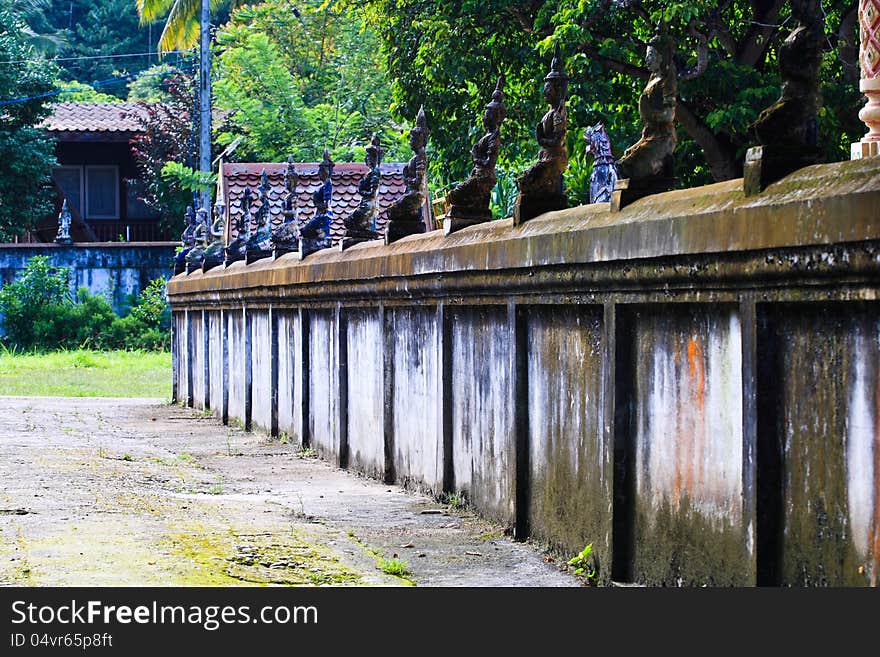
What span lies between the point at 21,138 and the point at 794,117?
3390cm

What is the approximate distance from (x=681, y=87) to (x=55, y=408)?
371 inches

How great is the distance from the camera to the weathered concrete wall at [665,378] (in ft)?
15.8

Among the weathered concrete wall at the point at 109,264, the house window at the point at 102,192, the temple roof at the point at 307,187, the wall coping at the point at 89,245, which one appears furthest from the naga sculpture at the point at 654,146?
the house window at the point at 102,192

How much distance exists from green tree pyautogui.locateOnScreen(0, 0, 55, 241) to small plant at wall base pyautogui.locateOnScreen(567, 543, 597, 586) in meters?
31.9

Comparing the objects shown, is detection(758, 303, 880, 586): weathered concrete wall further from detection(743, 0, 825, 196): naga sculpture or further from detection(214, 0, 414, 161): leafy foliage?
detection(214, 0, 414, 161): leafy foliage

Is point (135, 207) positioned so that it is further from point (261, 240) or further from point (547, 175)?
point (547, 175)

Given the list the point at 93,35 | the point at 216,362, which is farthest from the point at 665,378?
the point at 93,35

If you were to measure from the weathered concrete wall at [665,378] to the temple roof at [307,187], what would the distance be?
1601 centimetres

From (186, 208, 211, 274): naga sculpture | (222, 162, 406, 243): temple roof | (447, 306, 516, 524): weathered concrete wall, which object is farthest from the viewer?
(222, 162, 406, 243): temple roof

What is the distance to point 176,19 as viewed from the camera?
3975 centimetres

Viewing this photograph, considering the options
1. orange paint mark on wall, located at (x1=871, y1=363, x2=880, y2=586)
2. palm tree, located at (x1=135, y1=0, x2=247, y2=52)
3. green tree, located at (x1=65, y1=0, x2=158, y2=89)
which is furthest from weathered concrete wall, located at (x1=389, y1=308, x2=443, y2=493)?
green tree, located at (x1=65, y1=0, x2=158, y2=89)

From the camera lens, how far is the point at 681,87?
755 inches

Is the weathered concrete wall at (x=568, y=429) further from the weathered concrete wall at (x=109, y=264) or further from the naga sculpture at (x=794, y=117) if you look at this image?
the weathered concrete wall at (x=109, y=264)

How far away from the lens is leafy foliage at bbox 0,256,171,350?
116 feet
